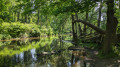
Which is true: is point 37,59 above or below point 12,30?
below

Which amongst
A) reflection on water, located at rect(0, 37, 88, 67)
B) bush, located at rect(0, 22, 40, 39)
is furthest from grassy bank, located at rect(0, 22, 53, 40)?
reflection on water, located at rect(0, 37, 88, 67)

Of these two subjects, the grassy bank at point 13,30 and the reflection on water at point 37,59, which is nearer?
the reflection on water at point 37,59

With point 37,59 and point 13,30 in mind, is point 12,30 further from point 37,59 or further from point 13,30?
point 37,59

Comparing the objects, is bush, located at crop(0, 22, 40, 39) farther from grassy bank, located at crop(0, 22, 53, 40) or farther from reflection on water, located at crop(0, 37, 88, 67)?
reflection on water, located at crop(0, 37, 88, 67)

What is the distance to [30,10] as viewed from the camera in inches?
264

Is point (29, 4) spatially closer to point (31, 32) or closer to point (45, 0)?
point (45, 0)

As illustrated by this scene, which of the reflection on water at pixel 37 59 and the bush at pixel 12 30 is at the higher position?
the bush at pixel 12 30

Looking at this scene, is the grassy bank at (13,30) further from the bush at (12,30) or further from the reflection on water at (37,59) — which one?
the reflection on water at (37,59)

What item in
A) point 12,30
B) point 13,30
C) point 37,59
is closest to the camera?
point 37,59

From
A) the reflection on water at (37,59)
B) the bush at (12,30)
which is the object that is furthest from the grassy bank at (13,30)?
the reflection on water at (37,59)

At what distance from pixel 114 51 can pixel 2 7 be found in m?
11.8

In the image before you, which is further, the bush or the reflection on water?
the bush

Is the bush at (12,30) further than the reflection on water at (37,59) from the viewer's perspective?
Yes

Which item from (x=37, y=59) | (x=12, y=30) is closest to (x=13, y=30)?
(x=12, y=30)
